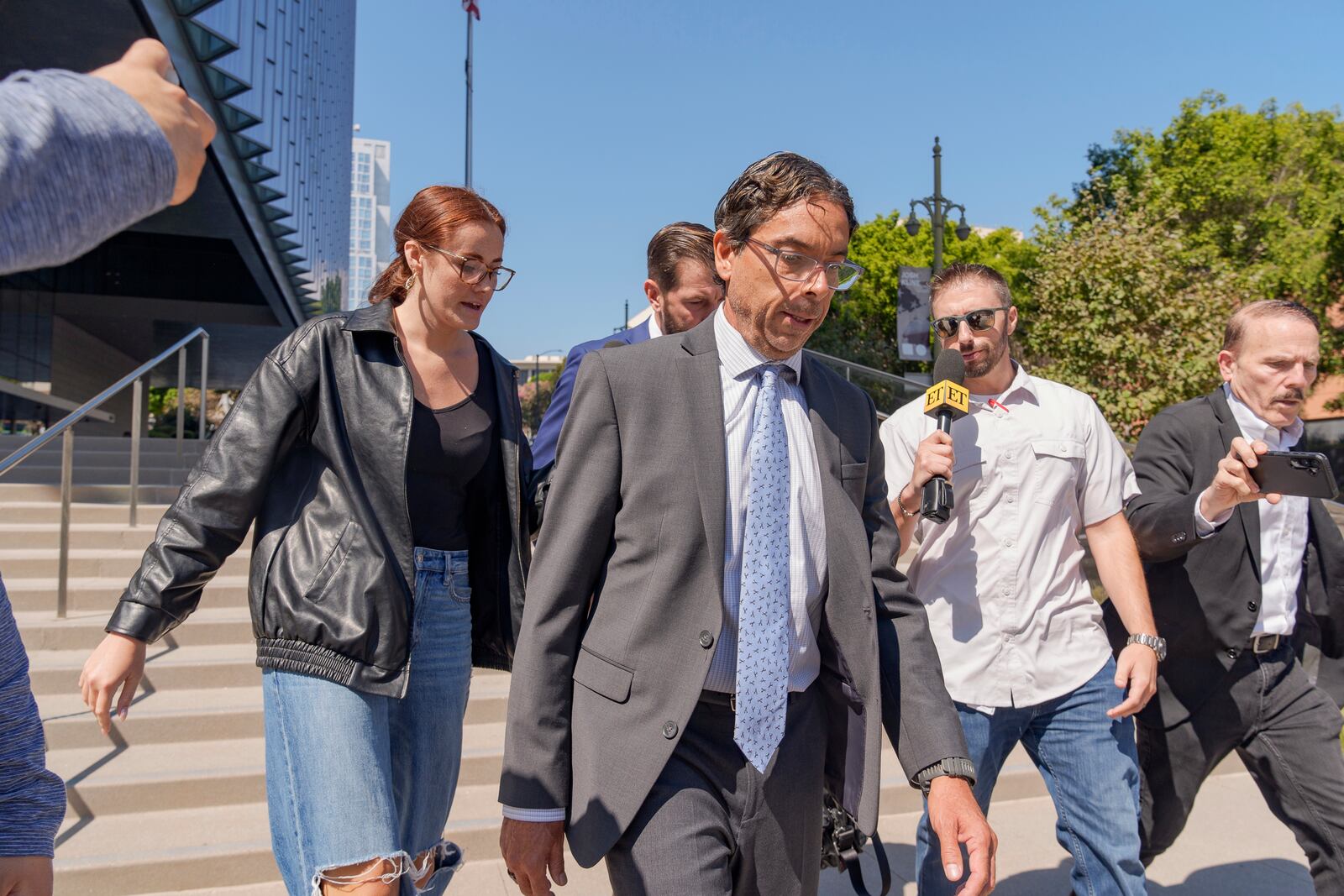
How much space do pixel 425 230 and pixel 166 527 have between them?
1.06 meters

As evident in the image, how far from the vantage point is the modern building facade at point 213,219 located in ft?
46.6

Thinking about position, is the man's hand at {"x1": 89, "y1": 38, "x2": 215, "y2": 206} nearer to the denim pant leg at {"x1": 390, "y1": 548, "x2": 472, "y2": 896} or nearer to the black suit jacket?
the denim pant leg at {"x1": 390, "y1": 548, "x2": 472, "y2": 896}

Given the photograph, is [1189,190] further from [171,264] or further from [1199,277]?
[171,264]

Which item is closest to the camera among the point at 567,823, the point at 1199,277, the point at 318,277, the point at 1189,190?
the point at 567,823

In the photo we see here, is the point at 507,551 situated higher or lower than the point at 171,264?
lower

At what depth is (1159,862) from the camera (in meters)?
4.82

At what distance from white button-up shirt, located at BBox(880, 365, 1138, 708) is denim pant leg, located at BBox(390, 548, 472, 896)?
4.69ft

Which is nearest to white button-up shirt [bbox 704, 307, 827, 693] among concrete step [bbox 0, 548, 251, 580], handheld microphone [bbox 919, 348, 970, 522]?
handheld microphone [bbox 919, 348, 970, 522]

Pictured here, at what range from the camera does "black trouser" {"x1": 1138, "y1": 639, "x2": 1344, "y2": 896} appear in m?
3.17

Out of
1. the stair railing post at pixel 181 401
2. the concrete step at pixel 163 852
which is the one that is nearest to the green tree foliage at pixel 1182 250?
the stair railing post at pixel 181 401

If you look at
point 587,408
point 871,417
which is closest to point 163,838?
point 587,408

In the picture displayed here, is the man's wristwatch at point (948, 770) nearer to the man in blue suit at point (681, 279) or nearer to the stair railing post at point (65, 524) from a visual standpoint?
the man in blue suit at point (681, 279)

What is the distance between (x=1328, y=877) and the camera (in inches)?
124

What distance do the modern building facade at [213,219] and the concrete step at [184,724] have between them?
8.06 metres
